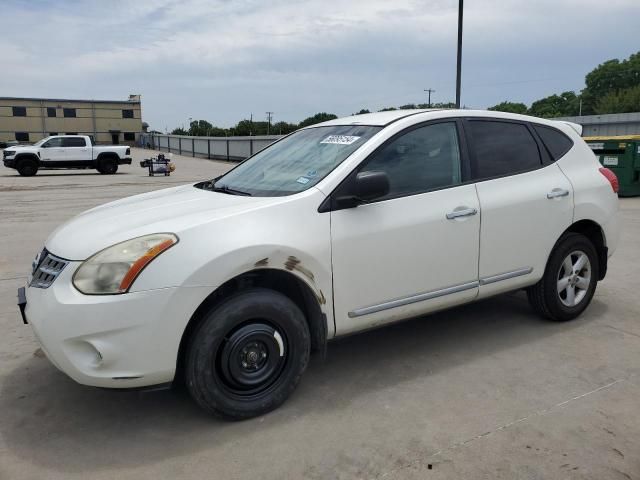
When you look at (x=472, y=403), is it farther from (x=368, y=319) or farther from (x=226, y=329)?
Answer: (x=226, y=329)

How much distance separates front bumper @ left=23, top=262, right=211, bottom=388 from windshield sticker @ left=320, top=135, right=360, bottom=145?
4.60 feet

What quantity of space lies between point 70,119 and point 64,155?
→ 54176mm

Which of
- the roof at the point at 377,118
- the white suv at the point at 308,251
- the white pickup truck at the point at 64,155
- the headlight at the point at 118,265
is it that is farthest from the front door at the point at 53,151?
the headlight at the point at 118,265

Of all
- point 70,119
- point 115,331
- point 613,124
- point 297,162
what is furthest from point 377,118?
point 70,119

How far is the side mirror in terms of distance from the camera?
3113mm

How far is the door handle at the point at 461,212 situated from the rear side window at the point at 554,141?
1.12 m

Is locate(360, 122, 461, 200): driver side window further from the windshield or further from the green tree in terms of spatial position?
the green tree

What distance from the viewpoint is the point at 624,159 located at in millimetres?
13352

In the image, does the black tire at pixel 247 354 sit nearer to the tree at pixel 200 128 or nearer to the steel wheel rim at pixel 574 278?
the steel wheel rim at pixel 574 278

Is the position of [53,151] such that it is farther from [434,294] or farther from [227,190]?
[434,294]

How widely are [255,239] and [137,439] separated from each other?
3.98 feet

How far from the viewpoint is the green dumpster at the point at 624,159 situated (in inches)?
517

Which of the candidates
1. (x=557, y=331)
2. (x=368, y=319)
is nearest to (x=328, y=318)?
(x=368, y=319)

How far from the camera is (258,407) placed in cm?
302
